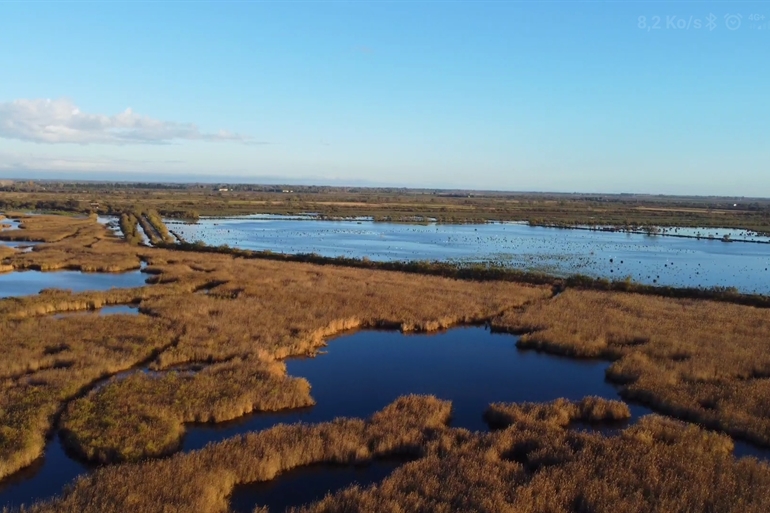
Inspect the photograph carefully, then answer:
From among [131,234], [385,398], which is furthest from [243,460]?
[131,234]

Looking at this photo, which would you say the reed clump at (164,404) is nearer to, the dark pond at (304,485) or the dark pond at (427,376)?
the dark pond at (427,376)

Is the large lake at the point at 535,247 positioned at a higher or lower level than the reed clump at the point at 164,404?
higher

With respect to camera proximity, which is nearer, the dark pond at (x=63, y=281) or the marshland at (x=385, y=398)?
the marshland at (x=385, y=398)

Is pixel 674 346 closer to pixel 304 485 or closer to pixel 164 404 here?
pixel 304 485

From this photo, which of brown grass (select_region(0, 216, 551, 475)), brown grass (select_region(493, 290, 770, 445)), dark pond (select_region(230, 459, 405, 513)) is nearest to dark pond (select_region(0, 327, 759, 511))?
dark pond (select_region(230, 459, 405, 513))

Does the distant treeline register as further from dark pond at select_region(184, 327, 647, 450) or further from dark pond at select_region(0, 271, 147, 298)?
dark pond at select_region(184, 327, 647, 450)

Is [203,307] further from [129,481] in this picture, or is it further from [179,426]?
[129,481]

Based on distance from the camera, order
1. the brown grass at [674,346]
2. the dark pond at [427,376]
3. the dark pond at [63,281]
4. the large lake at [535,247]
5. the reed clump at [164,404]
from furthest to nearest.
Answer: the large lake at [535,247]
the dark pond at [63,281]
the brown grass at [674,346]
the dark pond at [427,376]
the reed clump at [164,404]

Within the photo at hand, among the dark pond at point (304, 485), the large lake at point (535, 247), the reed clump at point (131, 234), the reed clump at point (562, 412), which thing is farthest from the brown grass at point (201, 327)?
the large lake at point (535, 247)
